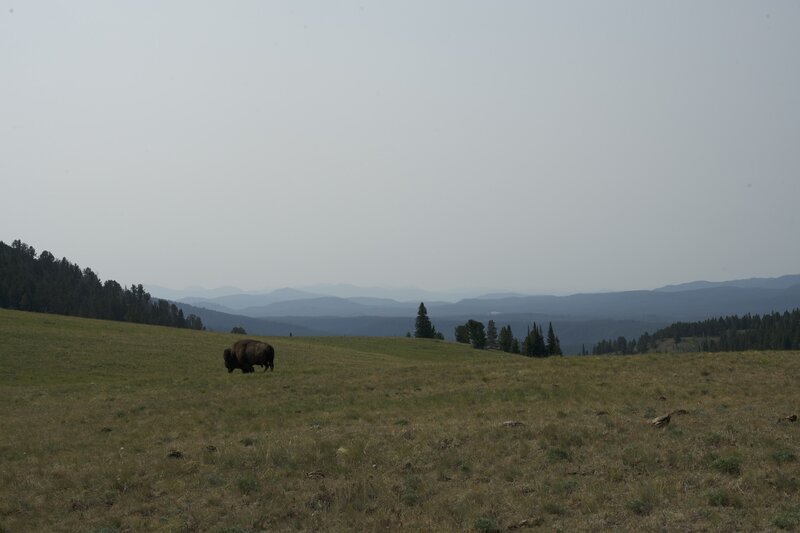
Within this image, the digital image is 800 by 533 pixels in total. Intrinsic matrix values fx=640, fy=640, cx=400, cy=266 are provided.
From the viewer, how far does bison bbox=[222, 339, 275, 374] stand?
3903 cm

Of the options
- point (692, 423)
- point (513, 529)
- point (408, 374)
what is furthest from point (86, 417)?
point (692, 423)

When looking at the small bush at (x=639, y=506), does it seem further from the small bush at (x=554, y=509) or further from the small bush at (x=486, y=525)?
the small bush at (x=486, y=525)

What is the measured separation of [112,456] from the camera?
1678 cm

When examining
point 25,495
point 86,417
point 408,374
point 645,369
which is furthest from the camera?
point 408,374

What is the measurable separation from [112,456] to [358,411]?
7907 millimetres

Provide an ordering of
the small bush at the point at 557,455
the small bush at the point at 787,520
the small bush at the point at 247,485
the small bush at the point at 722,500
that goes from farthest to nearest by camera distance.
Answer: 1. the small bush at the point at 557,455
2. the small bush at the point at 247,485
3. the small bush at the point at 722,500
4. the small bush at the point at 787,520

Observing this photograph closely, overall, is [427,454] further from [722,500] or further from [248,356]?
[248,356]

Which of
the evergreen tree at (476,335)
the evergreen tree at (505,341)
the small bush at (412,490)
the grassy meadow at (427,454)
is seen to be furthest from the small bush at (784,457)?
the evergreen tree at (505,341)

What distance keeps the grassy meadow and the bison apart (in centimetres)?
1006

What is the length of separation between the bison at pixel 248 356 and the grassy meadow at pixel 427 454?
1006 cm

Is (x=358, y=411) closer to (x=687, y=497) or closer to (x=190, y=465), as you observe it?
(x=190, y=465)

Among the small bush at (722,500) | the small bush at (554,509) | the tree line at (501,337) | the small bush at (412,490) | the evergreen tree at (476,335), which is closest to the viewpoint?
the small bush at (722,500)

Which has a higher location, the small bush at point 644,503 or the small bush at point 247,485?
the small bush at point 644,503

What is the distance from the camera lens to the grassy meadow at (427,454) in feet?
36.1
